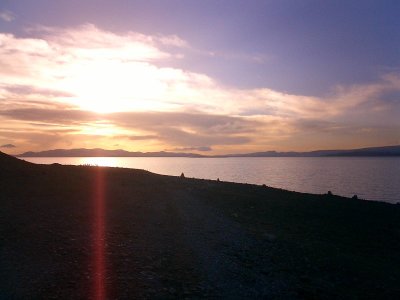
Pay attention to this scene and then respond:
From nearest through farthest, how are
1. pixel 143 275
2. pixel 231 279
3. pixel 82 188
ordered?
pixel 143 275, pixel 231 279, pixel 82 188

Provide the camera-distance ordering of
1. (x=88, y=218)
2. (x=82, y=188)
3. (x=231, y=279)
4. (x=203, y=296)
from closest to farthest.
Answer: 1. (x=203, y=296)
2. (x=231, y=279)
3. (x=88, y=218)
4. (x=82, y=188)

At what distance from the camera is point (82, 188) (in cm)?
2212

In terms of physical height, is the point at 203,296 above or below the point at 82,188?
below

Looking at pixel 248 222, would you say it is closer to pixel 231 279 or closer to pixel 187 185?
pixel 231 279

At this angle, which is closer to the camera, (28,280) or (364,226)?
(28,280)

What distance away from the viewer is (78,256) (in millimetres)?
10859

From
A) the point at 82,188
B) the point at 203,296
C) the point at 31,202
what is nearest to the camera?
the point at 203,296

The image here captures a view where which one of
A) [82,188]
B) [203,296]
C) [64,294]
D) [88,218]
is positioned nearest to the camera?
[64,294]

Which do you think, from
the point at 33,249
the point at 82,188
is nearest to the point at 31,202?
the point at 82,188

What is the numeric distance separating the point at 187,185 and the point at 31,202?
15.6 m

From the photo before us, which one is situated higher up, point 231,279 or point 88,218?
point 88,218

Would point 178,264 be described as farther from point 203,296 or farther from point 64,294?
point 64,294

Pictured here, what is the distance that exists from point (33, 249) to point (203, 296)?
17.7ft

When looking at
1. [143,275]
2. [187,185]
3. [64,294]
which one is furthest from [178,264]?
[187,185]
